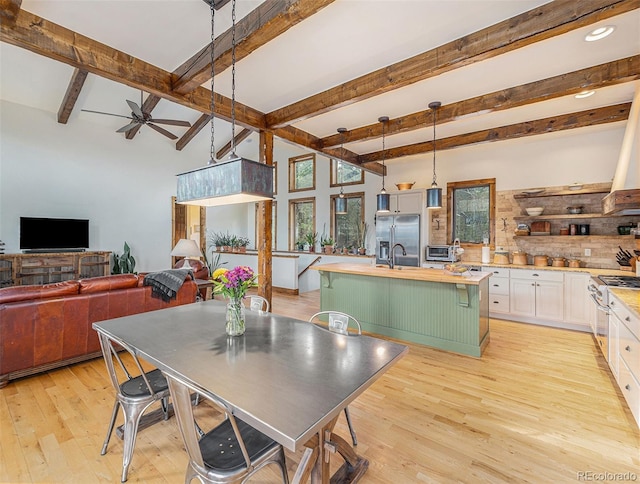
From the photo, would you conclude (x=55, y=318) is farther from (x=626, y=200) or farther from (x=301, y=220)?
(x=301, y=220)

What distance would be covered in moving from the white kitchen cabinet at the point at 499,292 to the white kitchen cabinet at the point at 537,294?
68mm

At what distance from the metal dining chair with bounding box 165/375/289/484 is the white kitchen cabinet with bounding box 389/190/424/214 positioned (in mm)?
5111

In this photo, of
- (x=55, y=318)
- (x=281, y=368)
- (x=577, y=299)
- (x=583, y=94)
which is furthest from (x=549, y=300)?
(x=55, y=318)

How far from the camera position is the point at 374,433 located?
2119 millimetres

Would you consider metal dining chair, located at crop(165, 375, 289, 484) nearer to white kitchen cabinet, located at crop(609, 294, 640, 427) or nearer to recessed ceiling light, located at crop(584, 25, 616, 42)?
white kitchen cabinet, located at crop(609, 294, 640, 427)

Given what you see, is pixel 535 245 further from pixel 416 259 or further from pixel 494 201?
pixel 416 259

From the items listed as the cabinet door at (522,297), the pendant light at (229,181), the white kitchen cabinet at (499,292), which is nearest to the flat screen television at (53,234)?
the pendant light at (229,181)

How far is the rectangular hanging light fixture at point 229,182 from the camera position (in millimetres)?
1747

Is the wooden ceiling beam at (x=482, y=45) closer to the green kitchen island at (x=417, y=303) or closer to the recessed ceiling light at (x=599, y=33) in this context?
the recessed ceiling light at (x=599, y=33)

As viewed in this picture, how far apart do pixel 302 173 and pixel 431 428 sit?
7.32 meters

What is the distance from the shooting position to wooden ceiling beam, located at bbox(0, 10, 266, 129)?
2.38 metres

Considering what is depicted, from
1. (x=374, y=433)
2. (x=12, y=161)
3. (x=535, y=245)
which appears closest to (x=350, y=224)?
(x=535, y=245)

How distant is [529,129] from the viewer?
4.39 metres

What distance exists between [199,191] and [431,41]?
236 centimetres
